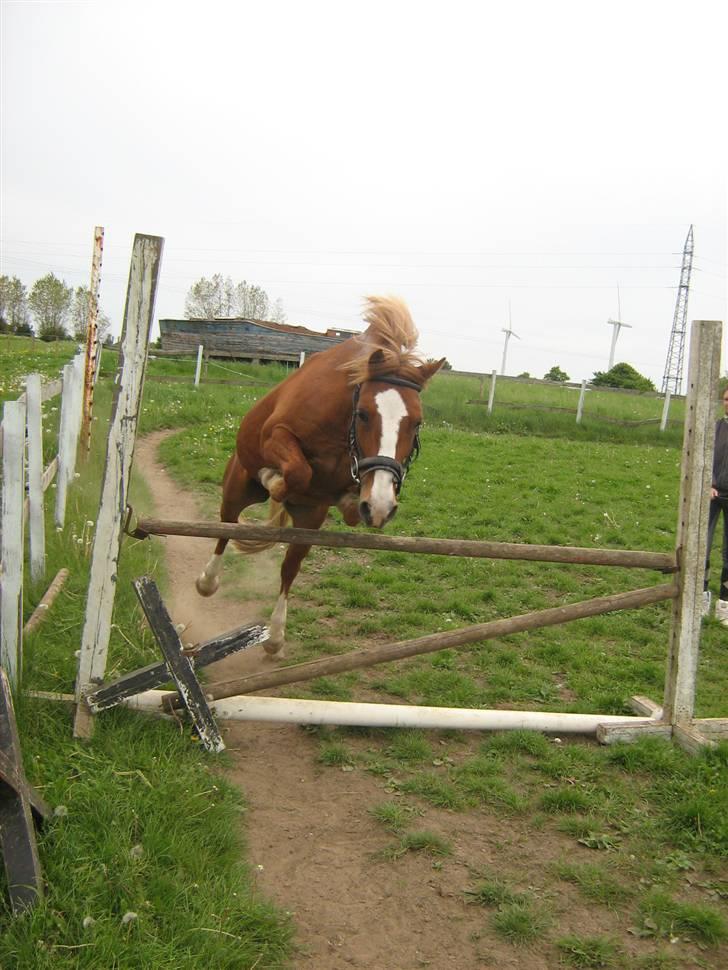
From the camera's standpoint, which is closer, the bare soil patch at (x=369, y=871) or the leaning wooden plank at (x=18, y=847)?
the leaning wooden plank at (x=18, y=847)

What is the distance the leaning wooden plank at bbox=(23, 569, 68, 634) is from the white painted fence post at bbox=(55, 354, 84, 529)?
1.32 metres

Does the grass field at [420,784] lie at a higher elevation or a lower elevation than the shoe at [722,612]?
lower

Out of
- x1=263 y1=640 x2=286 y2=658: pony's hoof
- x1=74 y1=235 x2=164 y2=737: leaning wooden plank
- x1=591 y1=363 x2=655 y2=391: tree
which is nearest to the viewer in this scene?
x1=74 y1=235 x2=164 y2=737: leaning wooden plank

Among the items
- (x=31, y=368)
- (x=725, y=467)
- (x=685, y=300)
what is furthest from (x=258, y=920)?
(x=685, y=300)

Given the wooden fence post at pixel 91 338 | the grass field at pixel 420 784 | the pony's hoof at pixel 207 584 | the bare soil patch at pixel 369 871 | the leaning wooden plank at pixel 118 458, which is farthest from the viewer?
the wooden fence post at pixel 91 338

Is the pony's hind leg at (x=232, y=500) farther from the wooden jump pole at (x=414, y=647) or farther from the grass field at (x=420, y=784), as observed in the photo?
the wooden jump pole at (x=414, y=647)

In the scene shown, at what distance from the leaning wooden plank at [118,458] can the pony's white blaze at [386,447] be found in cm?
122

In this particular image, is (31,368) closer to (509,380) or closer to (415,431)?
(509,380)

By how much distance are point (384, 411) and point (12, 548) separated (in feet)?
6.84

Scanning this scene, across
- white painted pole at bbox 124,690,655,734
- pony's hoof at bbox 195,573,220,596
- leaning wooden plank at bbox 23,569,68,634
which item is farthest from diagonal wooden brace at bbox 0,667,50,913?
pony's hoof at bbox 195,573,220,596

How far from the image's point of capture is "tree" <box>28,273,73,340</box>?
49.7 m

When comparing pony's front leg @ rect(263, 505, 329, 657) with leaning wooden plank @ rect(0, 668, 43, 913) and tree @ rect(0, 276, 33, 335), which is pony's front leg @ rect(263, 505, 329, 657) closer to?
leaning wooden plank @ rect(0, 668, 43, 913)

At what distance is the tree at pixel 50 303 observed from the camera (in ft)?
163

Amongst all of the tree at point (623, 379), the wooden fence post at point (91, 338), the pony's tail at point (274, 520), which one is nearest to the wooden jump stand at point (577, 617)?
the pony's tail at point (274, 520)
